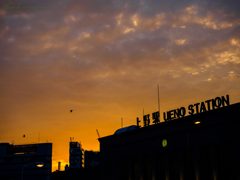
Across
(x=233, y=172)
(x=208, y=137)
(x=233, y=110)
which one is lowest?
(x=233, y=172)

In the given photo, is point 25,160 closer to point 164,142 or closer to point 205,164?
point 164,142

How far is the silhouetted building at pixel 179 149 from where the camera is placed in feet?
150

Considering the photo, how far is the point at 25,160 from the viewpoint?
7313 inches

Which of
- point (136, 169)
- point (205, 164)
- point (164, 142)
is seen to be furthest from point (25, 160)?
point (205, 164)

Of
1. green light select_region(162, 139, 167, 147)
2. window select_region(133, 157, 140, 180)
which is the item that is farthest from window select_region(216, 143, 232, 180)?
window select_region(133, 157, 140, 180)

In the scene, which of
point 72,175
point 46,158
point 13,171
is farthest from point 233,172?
point 13,171

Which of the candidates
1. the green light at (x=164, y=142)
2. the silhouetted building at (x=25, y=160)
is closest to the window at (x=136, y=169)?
the green light at (x=164, y=142)

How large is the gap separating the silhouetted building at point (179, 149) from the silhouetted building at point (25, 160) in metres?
122

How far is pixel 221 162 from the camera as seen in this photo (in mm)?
46219

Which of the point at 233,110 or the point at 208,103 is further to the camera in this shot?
the point at 208,103

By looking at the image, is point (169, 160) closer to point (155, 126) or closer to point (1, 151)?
point (155, 126)

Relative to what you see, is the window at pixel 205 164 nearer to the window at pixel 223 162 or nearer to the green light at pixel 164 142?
the window at pixel 223 162

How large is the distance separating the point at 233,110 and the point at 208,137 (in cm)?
590

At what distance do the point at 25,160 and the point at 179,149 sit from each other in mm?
150792
